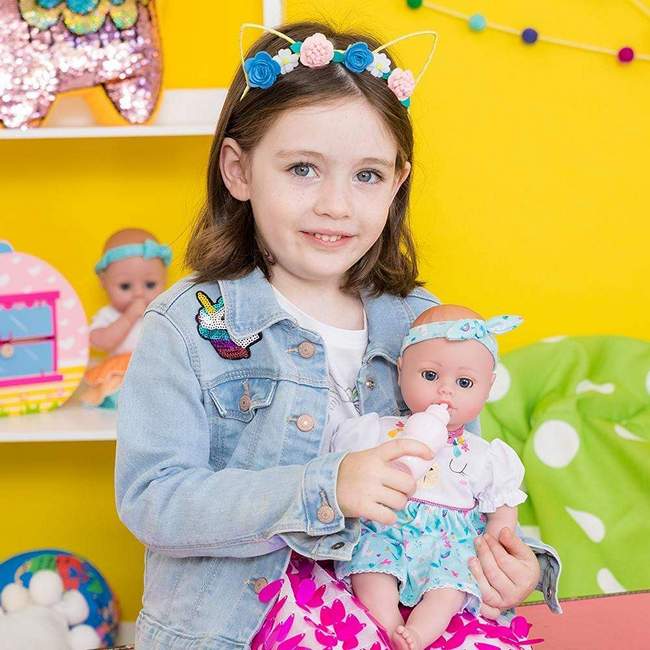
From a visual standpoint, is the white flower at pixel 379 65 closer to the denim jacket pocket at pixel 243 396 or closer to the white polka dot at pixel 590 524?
the denim jacket pocket at pixel 243 396

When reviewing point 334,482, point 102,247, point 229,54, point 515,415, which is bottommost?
point 515,415

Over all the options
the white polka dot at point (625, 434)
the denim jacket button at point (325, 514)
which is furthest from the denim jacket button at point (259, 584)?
the white polka dot at point (625, 434)

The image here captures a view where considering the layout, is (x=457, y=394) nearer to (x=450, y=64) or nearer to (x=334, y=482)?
(x=334, y=482)

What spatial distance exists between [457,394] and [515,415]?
70 cm

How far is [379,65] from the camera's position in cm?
125

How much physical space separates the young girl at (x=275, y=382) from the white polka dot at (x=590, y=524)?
1.51 feet

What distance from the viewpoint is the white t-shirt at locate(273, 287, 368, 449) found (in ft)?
4.24

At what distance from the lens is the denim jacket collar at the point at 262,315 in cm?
125

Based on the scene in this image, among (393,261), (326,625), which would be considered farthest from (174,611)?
(393,261)

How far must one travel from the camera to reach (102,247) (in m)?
2.11

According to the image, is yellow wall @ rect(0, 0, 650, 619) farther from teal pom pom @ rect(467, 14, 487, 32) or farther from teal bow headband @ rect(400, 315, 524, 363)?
teal bow headband @ rect(400, 315, 524, 363)

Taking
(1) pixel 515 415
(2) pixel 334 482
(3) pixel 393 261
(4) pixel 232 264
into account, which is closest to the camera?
(2) pixel 334 482

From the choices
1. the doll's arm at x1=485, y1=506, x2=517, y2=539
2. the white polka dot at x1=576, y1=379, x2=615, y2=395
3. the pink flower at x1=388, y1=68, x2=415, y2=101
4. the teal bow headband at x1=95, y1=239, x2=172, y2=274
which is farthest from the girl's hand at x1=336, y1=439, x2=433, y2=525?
the teal bow headband at x1=95, y1=239, x2=172, y2=274

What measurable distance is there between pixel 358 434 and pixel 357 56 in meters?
0.47
